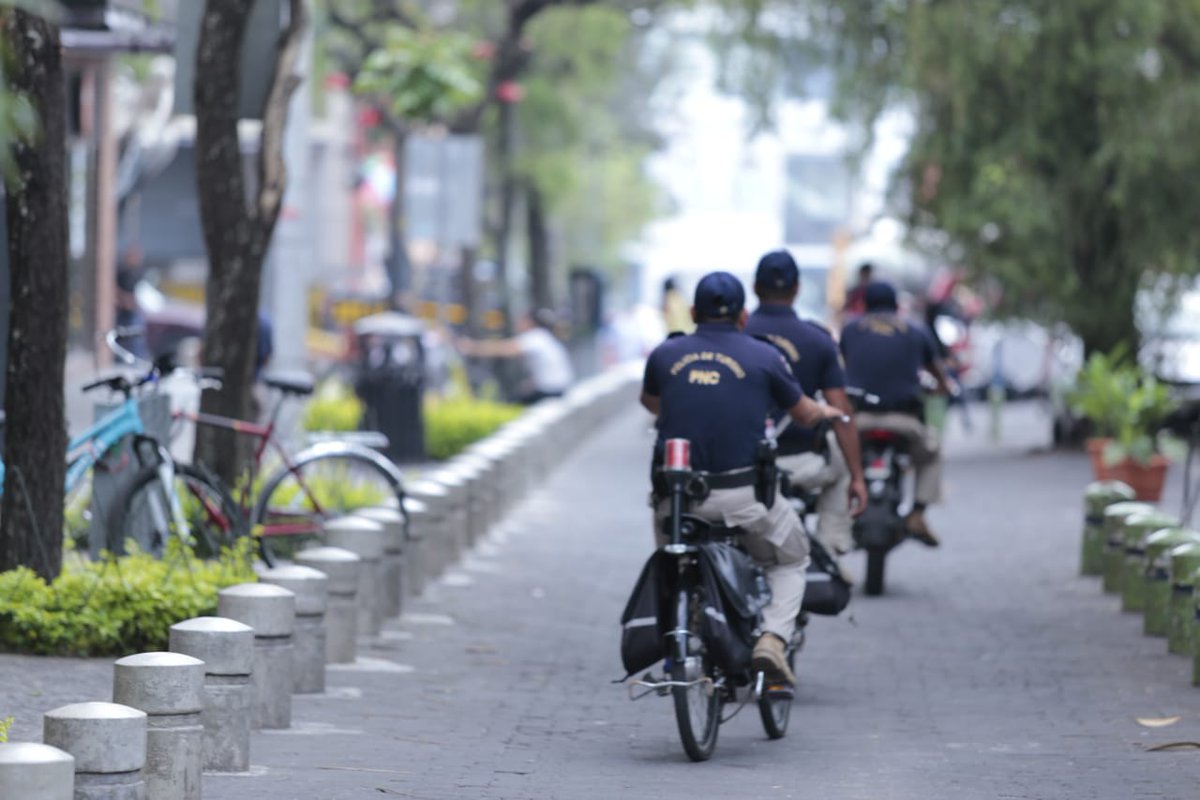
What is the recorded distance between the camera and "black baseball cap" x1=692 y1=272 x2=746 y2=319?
9125 millimetres

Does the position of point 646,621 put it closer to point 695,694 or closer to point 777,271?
point 695,694

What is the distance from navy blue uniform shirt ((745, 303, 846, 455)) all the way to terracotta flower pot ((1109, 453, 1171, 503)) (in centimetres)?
904

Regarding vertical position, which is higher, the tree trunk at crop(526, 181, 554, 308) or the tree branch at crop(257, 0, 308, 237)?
the tree branch at crop(257, 0, 308, 237)

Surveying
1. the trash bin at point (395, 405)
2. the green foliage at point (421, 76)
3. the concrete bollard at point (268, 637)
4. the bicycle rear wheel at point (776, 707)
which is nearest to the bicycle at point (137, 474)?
the concrete bollard at point (268, 637)

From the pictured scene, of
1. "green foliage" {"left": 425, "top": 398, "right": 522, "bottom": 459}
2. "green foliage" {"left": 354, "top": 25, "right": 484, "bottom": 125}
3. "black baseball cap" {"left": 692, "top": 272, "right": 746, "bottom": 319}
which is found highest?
"green foliage" {"left": 354, "top": 25, "right": 484, "bottom": 125}

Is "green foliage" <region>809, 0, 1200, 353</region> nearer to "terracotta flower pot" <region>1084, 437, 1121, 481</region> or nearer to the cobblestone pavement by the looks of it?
"terracotta flower pot" <region>1084, 437, 1121, 481</region>

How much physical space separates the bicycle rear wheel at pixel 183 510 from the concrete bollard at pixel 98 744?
4624 millimetres

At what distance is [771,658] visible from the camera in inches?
350

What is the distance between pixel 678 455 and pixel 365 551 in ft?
11.7

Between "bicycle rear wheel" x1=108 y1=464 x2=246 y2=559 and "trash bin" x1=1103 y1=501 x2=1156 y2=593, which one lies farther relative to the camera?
"trash bin" x1=1103 y1=501 x2=1156 y2=593

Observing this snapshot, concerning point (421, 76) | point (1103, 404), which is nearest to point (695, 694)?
point (1103, 404)

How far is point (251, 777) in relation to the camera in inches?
314

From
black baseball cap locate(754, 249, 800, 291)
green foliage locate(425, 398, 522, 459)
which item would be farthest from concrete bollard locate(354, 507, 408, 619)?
green foliage locate(425, 398, 522, 459)

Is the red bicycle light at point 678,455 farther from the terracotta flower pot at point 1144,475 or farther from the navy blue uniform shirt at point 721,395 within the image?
the terracotta flower pot at point 1144,475
